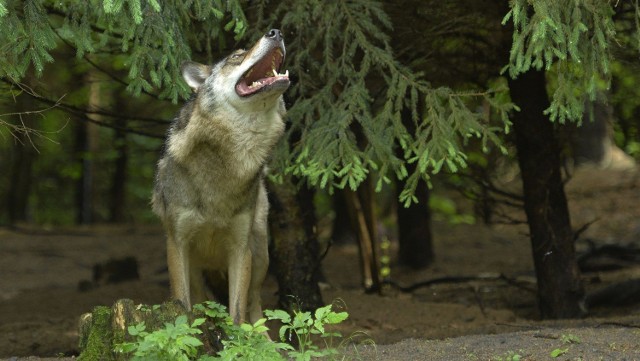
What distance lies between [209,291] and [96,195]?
13.8 m

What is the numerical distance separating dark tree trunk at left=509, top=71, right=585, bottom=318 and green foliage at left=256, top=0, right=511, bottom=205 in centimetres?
186

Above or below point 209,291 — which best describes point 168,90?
above

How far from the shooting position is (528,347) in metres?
7.15

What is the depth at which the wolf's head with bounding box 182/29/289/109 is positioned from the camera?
734 centimetres

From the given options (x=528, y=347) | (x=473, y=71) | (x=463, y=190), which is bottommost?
(x=528, y=347)

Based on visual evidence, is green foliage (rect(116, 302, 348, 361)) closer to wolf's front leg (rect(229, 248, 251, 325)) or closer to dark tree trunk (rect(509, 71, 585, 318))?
wolf's front leg (rect(229, 248, 251, 325))

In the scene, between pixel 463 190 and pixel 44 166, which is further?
pixel 44 166

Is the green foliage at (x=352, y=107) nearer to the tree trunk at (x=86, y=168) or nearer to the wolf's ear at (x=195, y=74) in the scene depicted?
the wolf's ear at (x=195, y=74)

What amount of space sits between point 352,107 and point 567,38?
203cm

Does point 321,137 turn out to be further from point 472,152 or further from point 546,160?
point 472,152

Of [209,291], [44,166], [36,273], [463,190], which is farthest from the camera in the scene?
[44,166]

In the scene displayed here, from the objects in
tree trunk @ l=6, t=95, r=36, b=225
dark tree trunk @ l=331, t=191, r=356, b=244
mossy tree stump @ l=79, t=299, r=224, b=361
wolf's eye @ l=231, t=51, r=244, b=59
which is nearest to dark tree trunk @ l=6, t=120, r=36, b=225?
tree trunk @ l=6, t=95, r=36, b=225

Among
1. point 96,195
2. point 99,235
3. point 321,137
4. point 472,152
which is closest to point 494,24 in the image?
point 321,137

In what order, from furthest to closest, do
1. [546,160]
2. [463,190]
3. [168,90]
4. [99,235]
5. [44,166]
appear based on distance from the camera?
[44,166] → [99,235] → [463,190] → [546,160] → [168,90]
